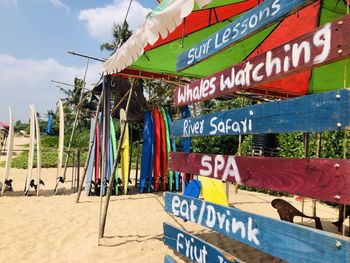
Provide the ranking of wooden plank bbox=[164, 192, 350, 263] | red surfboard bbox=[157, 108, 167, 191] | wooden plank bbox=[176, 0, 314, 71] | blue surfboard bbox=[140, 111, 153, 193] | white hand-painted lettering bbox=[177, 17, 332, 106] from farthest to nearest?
red surfboard bbox=[157, 108, 167, 191], blue surfboard bbox=[140, 111, 153, 193], wooden plank bbox=[176, 0, 314, 71], white hand-painted lettering bbox=[177, 17, 332, 106], wooden plank bbox=[164, 192, 350, 263]

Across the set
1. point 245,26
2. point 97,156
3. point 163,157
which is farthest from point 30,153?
point 245,26

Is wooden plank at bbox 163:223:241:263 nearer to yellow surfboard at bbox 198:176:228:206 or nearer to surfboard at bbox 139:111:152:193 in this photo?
yellow surfboard at bbox 198:176:228:206

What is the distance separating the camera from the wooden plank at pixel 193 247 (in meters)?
2.07

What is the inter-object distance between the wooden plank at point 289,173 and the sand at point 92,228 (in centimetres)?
201

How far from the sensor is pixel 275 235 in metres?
1.69

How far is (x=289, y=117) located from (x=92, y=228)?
4.15 metres

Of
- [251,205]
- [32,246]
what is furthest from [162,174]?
[32,246]

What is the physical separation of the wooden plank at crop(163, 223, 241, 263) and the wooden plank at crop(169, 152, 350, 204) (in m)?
0.44

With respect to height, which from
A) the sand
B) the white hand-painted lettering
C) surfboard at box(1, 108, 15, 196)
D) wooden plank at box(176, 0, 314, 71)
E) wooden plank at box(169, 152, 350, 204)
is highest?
wooden plank at box(176, 0, 314, 71)

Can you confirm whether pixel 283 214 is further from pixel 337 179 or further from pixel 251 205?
pixel 251 205

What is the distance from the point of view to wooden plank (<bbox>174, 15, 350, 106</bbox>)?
147cm

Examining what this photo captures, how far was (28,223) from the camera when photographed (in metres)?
5.44

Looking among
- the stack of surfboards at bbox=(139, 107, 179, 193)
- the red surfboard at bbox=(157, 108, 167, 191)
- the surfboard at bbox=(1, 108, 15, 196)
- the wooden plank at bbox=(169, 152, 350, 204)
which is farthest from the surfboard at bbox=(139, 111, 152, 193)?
the wooden plank at bbox=(169, 152, 350, 204)

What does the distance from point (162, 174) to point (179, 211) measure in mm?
5882
